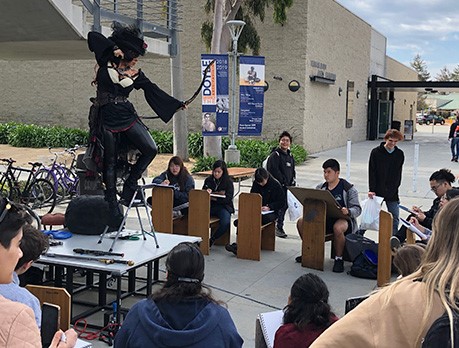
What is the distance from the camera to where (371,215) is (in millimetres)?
7496

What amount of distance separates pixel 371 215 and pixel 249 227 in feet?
5.16

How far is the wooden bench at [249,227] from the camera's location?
7789 millimetres

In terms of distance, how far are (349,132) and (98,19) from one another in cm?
2167

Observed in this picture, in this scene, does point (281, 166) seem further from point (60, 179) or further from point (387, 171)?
point (60, 179)

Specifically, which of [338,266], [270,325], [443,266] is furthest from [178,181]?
[443,266]

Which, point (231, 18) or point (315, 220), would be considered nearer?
point (315, 220)

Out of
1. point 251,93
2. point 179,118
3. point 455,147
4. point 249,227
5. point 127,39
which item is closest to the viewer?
point 127,39

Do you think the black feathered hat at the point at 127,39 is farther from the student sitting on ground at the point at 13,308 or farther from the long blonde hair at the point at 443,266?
→ the long blonde hair at the point at 443,266

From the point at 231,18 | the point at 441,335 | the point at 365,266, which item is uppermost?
the point at 231,18

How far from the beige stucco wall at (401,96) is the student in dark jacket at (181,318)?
129 ft

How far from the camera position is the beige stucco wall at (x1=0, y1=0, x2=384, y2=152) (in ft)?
75.5

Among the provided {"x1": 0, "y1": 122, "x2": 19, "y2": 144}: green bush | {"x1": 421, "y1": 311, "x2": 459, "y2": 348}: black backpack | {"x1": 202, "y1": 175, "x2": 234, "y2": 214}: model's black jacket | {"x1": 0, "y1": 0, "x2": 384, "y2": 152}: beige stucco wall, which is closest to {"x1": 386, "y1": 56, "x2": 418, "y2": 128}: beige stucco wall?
{"x1": 0, "y1": 0, "x2": 384, "y2": 152}: beige stucco wall

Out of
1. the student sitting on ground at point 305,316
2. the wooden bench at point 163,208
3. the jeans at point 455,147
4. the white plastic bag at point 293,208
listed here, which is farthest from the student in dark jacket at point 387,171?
the jeans at point 455,147

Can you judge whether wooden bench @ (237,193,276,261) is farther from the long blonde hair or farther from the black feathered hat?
the long blonde hair
